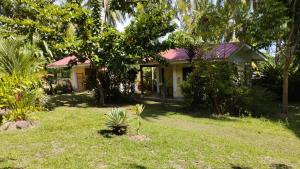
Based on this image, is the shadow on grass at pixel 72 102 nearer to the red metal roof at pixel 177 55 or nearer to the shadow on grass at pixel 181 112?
the shadow on grass at pixel 181 112

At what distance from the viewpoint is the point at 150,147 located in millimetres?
8484

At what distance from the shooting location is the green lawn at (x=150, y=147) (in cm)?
731

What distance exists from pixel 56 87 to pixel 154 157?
21408mm

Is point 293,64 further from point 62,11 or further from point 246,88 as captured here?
point 62,11

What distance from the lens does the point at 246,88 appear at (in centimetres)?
1476

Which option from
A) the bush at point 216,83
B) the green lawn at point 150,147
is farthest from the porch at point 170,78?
the green lawn at point 150,147

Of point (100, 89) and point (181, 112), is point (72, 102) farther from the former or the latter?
point (181, 112)

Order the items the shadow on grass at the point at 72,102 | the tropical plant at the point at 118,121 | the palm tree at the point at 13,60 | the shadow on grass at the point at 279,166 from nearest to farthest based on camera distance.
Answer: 1. the shadow on grass at the point at 279,166
2. the tropical plant at the point at 118,121
3. the palm tree at the point at 13,60
4. the shadow on grass at the point at 72,102

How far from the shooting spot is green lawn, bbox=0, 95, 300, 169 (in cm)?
731

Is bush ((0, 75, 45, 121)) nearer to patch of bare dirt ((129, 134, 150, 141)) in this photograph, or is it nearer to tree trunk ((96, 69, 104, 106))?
patch of bare dirt ((129, 134, 150, 141))

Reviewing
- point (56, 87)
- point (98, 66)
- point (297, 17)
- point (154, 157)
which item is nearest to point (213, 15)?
point (297, 17)

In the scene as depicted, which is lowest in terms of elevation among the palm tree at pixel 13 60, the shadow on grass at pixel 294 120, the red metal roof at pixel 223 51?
the shadow on grass at pixel 294 120

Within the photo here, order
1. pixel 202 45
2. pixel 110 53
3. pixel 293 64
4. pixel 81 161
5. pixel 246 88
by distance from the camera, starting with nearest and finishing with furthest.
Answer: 1. pixel 81 161
2. pixel 246 88
3. pixel 202 45
4. pixel 110 53
5. pixel 293 64

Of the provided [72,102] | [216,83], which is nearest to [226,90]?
[216,83]
